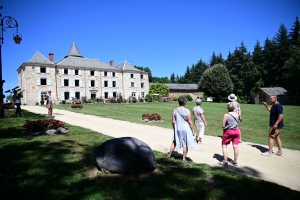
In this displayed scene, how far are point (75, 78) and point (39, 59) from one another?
24.3ft

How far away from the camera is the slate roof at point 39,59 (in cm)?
3548

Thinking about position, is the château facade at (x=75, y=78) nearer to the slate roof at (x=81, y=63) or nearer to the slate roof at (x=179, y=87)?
the slate roof at (x=81, y=63)

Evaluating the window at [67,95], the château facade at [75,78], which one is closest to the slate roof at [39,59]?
the château facade at [75,78]

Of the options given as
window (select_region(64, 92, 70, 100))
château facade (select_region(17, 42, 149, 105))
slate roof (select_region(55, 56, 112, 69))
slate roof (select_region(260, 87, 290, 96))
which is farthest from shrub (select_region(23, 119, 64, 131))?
slate roof (select_region(260, 87, 290, 96))

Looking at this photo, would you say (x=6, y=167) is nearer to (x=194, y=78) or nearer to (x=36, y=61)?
(x=36, y=61)

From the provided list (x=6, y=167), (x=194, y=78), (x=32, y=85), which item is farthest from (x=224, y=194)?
(x=194, y=78)

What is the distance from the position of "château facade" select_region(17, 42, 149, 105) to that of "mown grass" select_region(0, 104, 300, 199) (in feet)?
110

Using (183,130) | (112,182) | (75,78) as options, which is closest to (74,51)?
(75,78)

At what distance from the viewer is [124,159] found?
13.3 feet

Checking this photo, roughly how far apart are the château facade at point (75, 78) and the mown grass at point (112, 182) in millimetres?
33580

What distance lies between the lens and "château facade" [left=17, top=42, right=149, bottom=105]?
3478cm

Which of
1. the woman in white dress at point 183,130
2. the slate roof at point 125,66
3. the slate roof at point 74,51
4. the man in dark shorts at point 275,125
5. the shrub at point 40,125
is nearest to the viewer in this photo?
the woman in white dress at point 183,130

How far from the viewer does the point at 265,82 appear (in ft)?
181

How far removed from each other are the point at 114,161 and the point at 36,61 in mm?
38736
